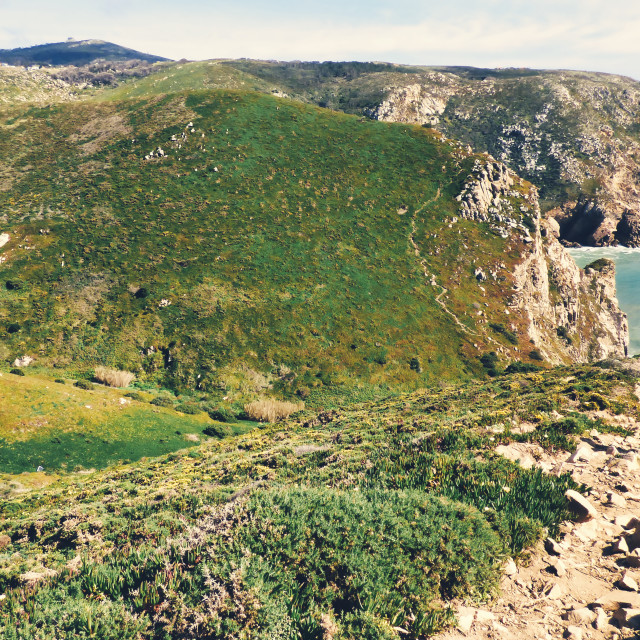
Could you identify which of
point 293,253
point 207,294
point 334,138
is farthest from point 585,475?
point 334,138

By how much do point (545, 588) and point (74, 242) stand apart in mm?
89567

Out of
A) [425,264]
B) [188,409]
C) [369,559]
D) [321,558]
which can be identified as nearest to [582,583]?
[369,559]

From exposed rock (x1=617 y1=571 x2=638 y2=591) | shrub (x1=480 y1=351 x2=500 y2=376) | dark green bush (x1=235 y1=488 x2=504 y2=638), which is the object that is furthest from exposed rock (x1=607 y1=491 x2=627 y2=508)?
shrub (x1=480 y1=351 x2=500 y2=376)

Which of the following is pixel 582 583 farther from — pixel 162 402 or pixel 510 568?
pixel 162 402

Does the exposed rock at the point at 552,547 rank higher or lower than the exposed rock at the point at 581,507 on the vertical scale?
lower

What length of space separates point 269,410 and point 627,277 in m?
191

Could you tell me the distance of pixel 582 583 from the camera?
8.11 meters

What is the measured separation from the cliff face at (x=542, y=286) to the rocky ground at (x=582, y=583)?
3072 inches

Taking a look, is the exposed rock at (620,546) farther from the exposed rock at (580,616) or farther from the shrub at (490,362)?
the shrub at (490,362)

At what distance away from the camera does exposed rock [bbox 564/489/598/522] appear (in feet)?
32.3

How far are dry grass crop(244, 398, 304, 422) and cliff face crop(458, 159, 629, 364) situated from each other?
5494cm

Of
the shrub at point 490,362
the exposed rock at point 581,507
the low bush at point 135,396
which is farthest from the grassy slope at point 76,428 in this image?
the shrub at point 490,362

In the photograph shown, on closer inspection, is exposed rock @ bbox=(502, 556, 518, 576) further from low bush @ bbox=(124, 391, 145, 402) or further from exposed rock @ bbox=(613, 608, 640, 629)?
low bush @ bbox=(124, 391, 145, 402)

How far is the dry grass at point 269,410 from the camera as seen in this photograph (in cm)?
5719
